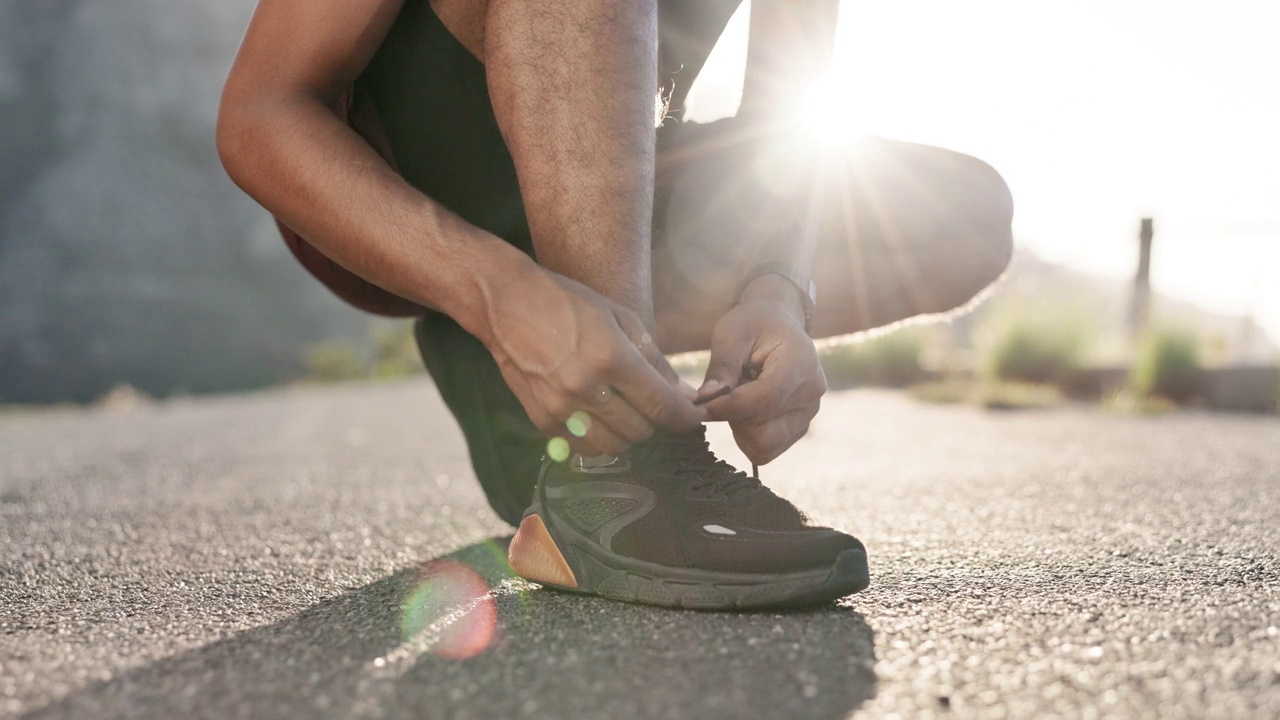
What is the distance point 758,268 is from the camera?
1324 mm

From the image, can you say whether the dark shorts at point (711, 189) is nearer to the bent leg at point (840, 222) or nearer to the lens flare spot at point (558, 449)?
the bent leg at point (840, 222)

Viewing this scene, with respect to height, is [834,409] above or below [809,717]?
below

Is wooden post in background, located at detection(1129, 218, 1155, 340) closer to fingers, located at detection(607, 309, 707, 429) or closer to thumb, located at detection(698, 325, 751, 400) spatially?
thumb, located at detection(698, 325, 751, 400)

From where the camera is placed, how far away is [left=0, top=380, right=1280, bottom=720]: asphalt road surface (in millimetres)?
648

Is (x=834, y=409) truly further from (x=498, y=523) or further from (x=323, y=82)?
(x=323, y=82)

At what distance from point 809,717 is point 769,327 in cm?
58

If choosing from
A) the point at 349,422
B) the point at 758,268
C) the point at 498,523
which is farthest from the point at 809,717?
the point at 349,422

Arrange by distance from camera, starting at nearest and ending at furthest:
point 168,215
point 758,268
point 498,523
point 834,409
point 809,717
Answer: point 809,717, point 758,268, point 498,523, point 834,409, point 168,215

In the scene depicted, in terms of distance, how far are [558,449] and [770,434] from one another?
0.24 meters

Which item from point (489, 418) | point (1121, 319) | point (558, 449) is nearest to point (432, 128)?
point (489, 418)

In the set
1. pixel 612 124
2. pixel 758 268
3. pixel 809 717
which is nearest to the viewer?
pixel 809 717

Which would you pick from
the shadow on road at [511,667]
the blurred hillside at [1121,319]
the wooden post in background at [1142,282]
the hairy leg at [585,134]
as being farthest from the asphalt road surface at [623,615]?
the wooden post in background at [1142,282]

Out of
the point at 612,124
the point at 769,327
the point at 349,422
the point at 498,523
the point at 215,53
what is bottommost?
the point at 349,422

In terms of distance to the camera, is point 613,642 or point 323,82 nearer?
point 613,642
